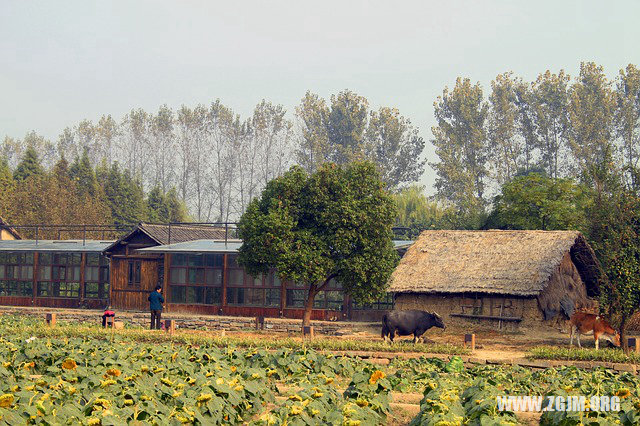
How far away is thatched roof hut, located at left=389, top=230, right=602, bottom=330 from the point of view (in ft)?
104

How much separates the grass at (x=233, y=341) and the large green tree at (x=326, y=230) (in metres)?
3.96

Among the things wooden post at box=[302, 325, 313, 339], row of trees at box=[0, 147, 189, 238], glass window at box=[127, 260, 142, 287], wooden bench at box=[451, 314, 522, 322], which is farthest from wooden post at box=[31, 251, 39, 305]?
wooden bench at box=[451, 314, 522, 322]

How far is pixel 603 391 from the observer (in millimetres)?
13875

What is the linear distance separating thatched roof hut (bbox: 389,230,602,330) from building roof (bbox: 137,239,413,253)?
3816mm

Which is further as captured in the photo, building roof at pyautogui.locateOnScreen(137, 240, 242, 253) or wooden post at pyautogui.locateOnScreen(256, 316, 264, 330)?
building roof at pyautogui.locateOnScreen(137, 240, 242, 253)

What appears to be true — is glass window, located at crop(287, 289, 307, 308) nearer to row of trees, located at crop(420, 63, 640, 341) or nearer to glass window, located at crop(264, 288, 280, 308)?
glass window, located at crop(264, 288, 280, 308)

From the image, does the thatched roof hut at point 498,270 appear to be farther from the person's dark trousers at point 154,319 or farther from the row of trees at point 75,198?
the row of trees at point 75,198

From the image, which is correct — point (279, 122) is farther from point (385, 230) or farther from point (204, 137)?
point (385, 230)

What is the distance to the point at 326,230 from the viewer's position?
31984 mm

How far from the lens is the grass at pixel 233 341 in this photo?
976 inches

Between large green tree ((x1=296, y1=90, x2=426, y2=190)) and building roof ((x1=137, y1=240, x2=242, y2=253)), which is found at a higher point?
large green tree ((x1=296, y1=90, x2=426, y2=190))

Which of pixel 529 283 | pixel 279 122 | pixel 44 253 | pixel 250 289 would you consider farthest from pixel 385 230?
pixel 279 122

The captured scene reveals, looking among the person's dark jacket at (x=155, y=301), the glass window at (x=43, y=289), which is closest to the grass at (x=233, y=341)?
the person's dark jacket at (x=155, y=301)

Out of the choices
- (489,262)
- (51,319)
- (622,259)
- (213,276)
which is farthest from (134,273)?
(622,259)
